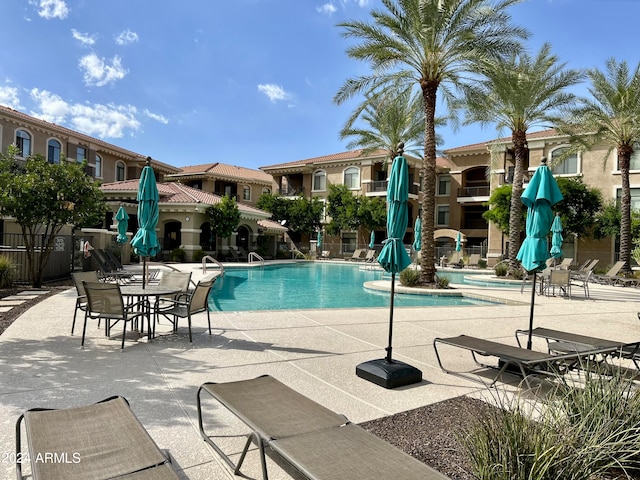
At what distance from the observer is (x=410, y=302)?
45.3 feet

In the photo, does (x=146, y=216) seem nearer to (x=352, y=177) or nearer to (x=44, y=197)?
(x=44, y=197)

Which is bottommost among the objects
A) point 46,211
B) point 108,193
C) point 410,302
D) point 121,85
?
point 410,302

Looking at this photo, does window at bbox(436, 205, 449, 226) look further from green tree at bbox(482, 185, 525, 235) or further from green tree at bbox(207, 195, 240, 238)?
green tree at bbox(207, 195, 240, 238)

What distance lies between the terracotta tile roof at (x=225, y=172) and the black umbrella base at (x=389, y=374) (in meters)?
40.9

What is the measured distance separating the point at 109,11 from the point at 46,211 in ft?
21.3

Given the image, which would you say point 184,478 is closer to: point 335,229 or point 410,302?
point 410,302

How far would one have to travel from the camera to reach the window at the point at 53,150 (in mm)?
30781

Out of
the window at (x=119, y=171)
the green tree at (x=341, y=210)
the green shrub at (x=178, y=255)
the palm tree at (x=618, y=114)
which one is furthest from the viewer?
the green tree at (x=341, y=210)

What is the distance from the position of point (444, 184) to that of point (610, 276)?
80.0ft

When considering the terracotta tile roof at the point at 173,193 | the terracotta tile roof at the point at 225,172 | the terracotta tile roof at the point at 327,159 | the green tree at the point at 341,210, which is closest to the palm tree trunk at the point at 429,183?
the terracotta tile roof at the point at 173,193

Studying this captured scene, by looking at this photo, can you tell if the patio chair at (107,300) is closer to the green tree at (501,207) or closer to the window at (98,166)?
the green tree at (501,207)

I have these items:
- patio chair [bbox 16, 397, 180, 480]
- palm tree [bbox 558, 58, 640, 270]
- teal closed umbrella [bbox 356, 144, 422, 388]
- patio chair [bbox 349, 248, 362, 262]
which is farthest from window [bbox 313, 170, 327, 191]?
patio chair [bbox 16, 397, 180, 480]

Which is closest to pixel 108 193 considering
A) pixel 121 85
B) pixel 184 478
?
pixel 121 85

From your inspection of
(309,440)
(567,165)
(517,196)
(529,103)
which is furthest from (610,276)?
(309,440)
